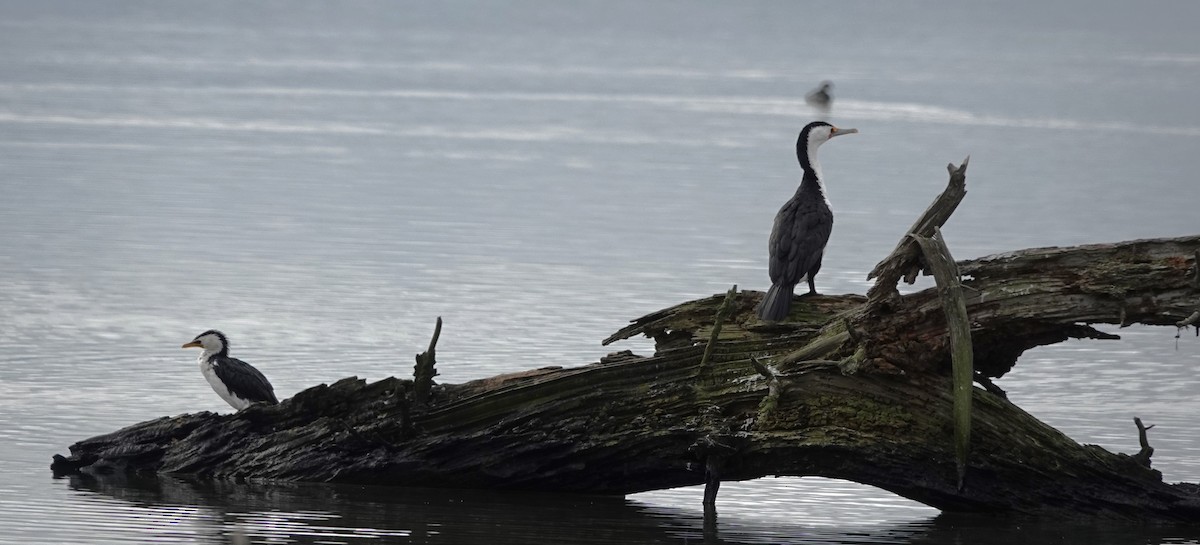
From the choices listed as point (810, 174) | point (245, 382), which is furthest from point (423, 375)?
point (810, 174)

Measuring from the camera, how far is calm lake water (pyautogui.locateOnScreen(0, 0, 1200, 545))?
11258 mm

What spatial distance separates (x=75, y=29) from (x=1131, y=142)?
63.5m

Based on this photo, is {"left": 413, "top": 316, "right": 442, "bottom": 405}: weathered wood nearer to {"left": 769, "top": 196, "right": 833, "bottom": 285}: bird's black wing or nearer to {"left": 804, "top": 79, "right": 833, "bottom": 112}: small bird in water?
{"left": 769, "top": 196, "right": 833, "bottom": 285}: bird's black wing

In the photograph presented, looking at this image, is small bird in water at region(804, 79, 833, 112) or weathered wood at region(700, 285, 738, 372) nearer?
weathered wood at region(700, 285, 738, 372)

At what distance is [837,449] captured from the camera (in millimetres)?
10398

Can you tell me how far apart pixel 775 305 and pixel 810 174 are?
2216 millimetres

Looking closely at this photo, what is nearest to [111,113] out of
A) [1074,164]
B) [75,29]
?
[1074,164]

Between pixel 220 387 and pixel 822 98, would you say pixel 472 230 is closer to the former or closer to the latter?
pixel 220 387

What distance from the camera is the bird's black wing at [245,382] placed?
12.4 m

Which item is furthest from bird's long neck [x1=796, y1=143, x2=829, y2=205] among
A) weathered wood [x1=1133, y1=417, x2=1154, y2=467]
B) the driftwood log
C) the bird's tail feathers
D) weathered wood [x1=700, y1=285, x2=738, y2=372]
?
weathered wood [x1=1133, y1=417, x2=1154, y2=467]

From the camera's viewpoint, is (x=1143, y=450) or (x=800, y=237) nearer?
(x=1143, y=450)

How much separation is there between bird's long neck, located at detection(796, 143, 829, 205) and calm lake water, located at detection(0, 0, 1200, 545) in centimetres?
211

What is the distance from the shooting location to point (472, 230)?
82.7 ft

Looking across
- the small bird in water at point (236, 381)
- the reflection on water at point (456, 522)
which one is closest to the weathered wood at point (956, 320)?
the reflection on water at point (456, 522)
